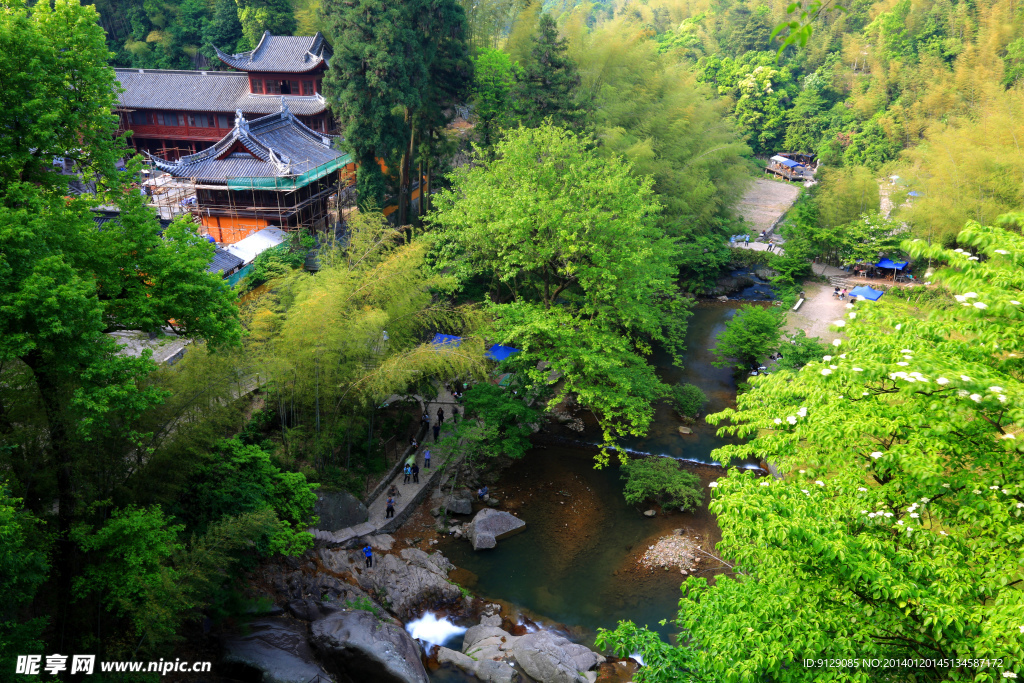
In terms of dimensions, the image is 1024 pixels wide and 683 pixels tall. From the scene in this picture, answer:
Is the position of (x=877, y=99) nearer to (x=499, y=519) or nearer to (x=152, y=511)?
(x=499, y=519)

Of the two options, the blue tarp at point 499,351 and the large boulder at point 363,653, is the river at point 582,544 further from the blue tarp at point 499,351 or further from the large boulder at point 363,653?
the blue tarp at point 499,351

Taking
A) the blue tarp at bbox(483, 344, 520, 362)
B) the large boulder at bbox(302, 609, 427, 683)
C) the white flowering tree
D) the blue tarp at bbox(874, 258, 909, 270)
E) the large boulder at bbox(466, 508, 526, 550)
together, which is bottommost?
the large boulder at bbox(466, 508, 526, 550)

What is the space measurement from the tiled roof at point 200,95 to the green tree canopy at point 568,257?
1932 cm

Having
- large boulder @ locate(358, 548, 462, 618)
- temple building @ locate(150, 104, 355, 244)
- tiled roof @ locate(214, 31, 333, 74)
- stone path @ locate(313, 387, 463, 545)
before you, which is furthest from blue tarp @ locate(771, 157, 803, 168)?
large boulder @ locate(358, 548, 462, 618)

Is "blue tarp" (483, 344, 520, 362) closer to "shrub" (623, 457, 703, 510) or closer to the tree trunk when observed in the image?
"shrub" (623, 457, 703, 510)

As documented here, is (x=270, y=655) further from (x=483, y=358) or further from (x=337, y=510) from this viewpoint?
(x=483, y=358)

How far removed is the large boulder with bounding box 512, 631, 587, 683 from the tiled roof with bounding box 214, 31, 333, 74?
31584 millimetres

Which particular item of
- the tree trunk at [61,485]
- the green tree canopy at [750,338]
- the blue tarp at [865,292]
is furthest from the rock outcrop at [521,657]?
the blue tarp at [865,292]

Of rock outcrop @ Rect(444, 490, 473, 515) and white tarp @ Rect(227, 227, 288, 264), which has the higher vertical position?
white tarp @ Rect(227, 227, 288, 264)

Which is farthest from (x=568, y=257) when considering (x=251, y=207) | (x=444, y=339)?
(x=251, y=207)

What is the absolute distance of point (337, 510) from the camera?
650 inches

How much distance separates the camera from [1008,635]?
5.28 metres

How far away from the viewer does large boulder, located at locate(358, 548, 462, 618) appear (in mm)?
15250

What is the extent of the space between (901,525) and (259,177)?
25016 millimetres
